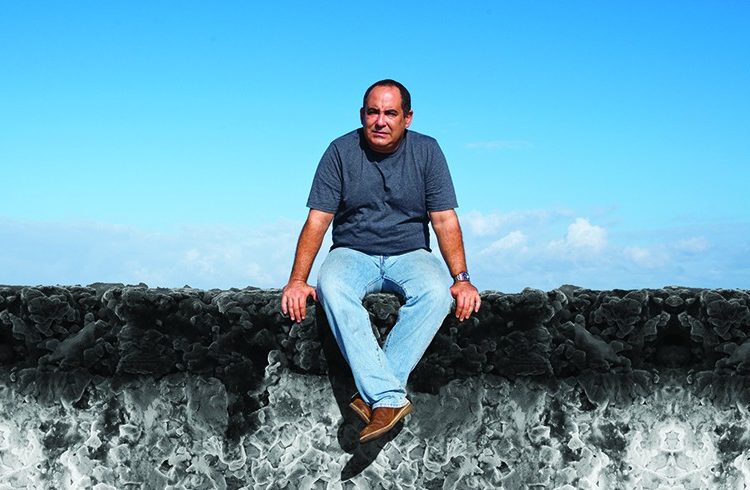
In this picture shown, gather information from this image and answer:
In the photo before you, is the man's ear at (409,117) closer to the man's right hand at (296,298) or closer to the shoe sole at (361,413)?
the man's right hand at (296,298)

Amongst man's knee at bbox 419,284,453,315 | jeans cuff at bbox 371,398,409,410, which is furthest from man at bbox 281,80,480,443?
jeans cuff at bbox 371,398,409,410

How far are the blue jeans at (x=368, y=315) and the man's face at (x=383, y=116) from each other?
576 millimetres

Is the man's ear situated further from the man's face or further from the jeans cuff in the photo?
the jeans cuff

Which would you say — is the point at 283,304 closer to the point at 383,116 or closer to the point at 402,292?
the point at 402,292

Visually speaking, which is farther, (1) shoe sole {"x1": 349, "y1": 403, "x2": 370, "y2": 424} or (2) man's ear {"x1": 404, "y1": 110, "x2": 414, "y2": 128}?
(2) man's ear {"x1": 404, "y1": 110, "x2": 414, "y2": 128}

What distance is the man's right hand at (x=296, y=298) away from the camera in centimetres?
382

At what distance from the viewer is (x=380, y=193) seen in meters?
4.02

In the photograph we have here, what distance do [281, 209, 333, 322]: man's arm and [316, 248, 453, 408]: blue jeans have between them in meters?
0.08

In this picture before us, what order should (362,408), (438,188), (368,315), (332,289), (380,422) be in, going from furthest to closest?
(438,188) < (368,315) < (332,289) < (362,408) < (380,422)

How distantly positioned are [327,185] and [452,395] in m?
1.18

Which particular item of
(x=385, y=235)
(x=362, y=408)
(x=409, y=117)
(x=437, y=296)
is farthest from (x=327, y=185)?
(x=362, y=408)

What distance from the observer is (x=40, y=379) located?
4.22 meters

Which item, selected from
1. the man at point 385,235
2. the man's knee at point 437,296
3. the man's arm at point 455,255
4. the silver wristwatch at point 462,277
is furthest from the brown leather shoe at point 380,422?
the silver wristwatch at point 462,277

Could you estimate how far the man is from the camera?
3703 mm
